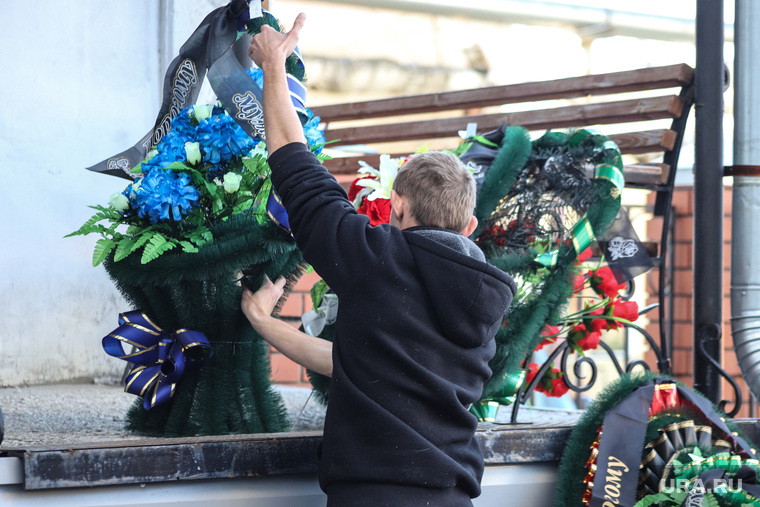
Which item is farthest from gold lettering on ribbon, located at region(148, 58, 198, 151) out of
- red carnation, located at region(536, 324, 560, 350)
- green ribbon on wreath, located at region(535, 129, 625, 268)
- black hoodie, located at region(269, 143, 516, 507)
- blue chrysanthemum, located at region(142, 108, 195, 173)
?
red carnation, located at region(536, 324, 560, 350)

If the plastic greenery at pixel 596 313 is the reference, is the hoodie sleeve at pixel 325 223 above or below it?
above

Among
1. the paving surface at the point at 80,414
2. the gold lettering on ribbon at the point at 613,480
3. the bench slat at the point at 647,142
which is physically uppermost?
the bench slat at the point at 647,142

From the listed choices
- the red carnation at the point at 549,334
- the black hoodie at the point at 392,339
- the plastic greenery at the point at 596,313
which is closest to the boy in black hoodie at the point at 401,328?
the black hoodie at the point at 392,339

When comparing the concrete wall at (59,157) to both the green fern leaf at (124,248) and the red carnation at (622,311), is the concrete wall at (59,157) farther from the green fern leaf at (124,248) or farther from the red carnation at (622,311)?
the red carnation at (622,311)

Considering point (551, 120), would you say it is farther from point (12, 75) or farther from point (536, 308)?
point (12, 75)

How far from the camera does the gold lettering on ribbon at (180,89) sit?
5.89 feet

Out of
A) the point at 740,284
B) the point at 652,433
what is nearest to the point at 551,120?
the point at 740,284

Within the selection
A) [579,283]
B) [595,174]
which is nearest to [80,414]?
[579,283]

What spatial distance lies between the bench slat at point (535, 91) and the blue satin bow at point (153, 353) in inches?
69.3

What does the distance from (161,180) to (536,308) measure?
96 centimetres

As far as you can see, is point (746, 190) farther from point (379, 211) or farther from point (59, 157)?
point (59, 157)

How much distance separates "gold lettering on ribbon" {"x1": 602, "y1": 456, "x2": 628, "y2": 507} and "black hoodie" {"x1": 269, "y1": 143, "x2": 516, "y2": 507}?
56 centimetres

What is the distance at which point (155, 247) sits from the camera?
1566mm

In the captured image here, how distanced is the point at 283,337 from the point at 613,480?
81 centimetres
